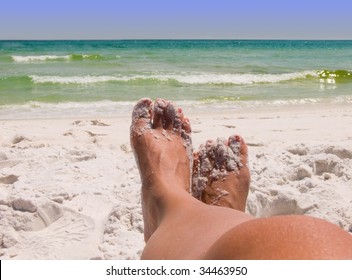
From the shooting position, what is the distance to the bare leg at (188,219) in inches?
46.1

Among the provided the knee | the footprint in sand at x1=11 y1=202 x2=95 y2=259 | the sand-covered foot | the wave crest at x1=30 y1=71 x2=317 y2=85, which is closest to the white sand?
the footprint in sand at x1=11 y1=202 x2=95 y2=259

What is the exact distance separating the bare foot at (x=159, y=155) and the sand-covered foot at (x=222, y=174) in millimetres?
82

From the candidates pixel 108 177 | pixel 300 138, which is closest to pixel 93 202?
pixel 108 177

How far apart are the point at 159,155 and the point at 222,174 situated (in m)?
0.36

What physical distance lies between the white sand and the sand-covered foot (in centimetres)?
13

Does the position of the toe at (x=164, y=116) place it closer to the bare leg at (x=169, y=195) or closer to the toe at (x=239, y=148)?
the bare leg at (x=169, y=195)

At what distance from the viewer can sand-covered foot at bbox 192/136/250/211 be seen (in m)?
2.46

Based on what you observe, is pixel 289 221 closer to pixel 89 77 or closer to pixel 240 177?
pixel 240 177

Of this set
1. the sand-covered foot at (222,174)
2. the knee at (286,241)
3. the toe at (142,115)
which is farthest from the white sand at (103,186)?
the knee at (286,241)

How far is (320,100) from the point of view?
6836 mm

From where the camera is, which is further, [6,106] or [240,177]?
[6,106]
